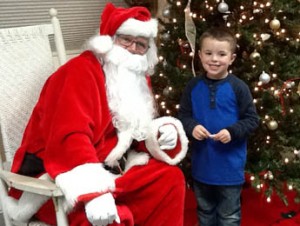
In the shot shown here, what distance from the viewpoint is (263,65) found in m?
1.88

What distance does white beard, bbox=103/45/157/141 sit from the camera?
152 cm

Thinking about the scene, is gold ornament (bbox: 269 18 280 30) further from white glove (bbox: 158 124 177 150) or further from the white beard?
white glove (bbox: 158 124 177 150)

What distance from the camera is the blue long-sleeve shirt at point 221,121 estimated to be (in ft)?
5.05

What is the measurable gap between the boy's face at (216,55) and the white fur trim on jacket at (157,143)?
26cm

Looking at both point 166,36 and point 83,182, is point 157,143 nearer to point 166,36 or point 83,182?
point 83,182

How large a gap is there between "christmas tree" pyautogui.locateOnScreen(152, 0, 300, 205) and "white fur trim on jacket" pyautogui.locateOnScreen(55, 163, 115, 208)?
88 cm

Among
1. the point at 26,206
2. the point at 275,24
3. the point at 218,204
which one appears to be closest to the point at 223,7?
the point at 275,24

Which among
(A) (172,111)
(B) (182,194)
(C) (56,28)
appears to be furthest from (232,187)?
(C) (56,28)

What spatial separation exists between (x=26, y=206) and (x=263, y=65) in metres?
1.24

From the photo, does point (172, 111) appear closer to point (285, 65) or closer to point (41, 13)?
point (285, 65)

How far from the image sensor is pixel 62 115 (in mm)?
1333

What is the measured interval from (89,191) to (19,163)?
1.28 ft

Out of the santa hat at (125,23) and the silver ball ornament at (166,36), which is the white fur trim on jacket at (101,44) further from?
the silver ball ornament at (166,36)

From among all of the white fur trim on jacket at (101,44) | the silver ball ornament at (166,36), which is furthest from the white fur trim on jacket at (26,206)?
the silver ball ornament at (166,36)
